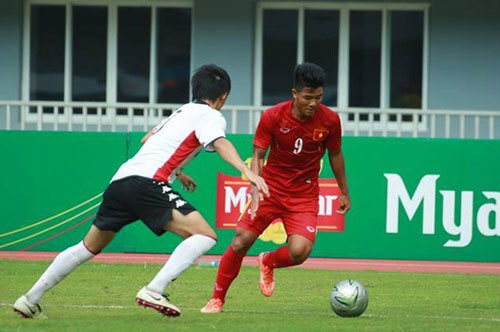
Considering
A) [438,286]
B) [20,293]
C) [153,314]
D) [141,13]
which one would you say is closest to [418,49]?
[141,13]

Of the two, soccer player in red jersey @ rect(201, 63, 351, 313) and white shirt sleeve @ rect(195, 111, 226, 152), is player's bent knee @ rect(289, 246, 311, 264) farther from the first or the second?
white shirt sleeve @ rect(195, 111, 226, 152)

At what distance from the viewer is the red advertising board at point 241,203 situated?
1828 cm

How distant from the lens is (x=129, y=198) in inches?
404

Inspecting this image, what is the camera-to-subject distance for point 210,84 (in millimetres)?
10602

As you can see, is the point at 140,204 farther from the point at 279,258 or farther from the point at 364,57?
the point at 364,57

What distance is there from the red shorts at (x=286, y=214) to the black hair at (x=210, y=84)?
1353mm

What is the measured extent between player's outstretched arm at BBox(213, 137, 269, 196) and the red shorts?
1.51 m

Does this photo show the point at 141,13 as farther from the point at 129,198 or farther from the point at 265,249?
the point at 129,198

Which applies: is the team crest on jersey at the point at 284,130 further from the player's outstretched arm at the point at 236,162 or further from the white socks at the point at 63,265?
the white socks at the point at 63,265

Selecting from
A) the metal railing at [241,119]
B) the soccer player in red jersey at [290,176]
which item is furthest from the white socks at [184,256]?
the metal railing at [241,119]

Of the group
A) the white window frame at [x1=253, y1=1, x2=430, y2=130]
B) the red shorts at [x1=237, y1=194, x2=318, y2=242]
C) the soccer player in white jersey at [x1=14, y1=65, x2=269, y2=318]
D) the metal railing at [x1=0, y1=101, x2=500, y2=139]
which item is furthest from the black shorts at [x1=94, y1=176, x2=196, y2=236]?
the white window frame at [x1=253, y1=1, x2=430, y2=130]

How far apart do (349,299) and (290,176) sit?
3.91 ft

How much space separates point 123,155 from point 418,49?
6.83 m

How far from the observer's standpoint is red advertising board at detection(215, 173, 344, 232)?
18.3 metres
